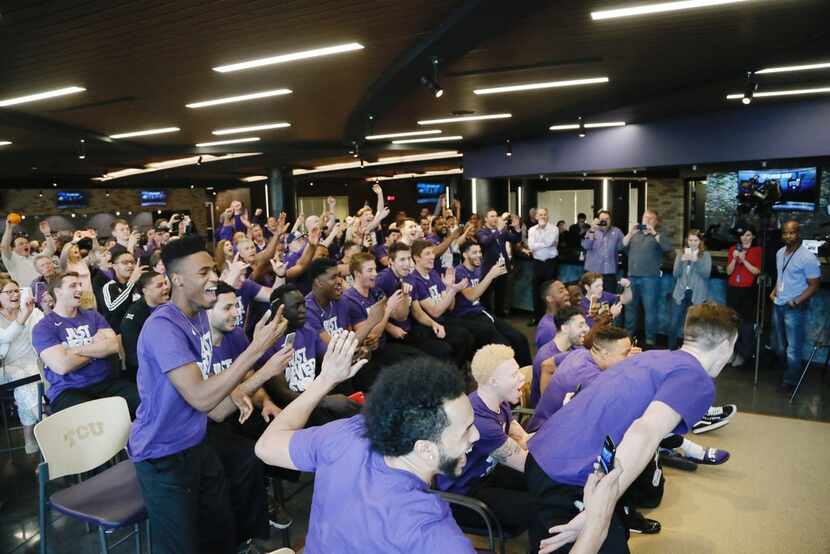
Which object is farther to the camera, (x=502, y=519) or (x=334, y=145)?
(x=334, y=145)

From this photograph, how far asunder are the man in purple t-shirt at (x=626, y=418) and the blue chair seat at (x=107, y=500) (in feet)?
5.33

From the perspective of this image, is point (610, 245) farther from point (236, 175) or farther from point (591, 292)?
point (236, 175)

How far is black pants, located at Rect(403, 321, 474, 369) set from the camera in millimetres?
5309

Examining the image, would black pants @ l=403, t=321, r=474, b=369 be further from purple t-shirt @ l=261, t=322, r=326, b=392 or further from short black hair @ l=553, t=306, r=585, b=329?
purple t-shirt @ l=261, t=322, r=326, b=392

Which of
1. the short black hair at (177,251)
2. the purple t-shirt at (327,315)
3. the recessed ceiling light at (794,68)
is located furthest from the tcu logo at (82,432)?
the recessed ceiling light at (794,68)

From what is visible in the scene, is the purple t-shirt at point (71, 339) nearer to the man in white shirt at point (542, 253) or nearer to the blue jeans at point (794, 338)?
the blue jeans at point (794, 338)

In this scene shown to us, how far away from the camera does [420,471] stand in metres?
1.43

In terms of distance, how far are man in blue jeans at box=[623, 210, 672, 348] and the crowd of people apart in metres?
1.52

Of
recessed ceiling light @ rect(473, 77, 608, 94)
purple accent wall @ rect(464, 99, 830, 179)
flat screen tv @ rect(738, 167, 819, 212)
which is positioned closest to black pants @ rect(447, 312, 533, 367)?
recessed ceiling light @ rect(473, 77, 608, 94)

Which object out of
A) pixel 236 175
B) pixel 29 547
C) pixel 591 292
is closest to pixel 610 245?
pixel 591 292

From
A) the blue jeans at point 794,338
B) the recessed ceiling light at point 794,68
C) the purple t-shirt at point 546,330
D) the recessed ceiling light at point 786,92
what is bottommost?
the blue jeans at point 794,338

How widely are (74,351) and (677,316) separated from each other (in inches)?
244

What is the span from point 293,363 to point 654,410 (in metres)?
2.37

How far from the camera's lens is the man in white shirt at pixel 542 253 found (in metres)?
8.75
